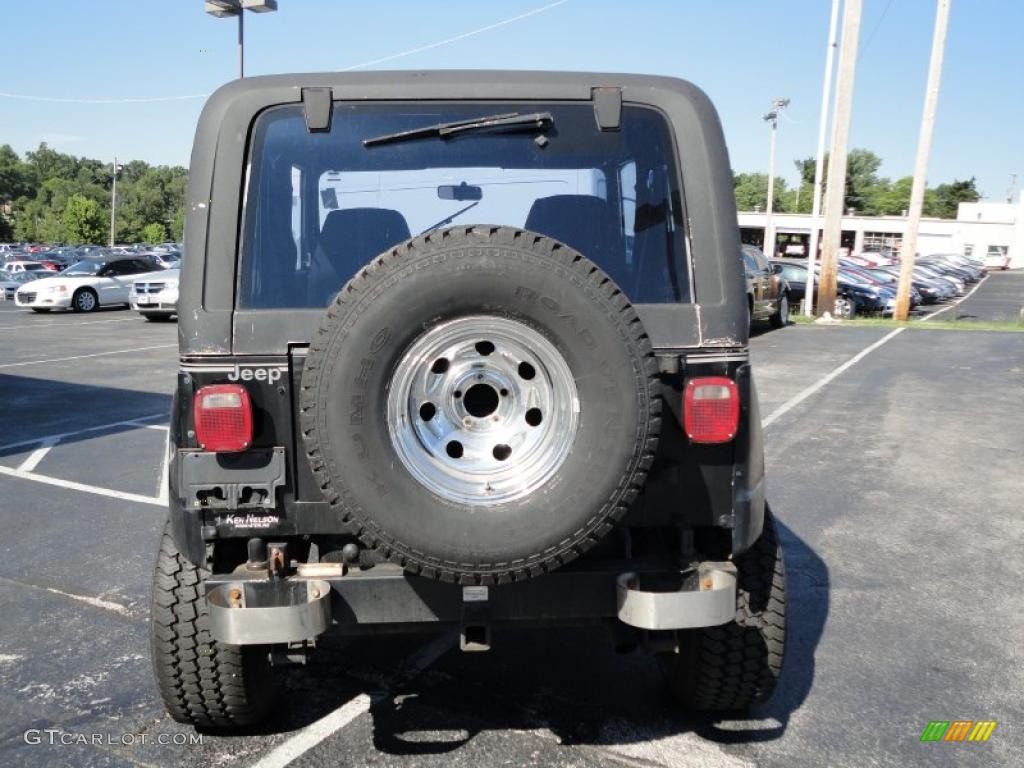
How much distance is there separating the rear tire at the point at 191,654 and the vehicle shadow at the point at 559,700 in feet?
1.68

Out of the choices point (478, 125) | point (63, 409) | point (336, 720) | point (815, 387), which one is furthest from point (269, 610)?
point (815, 387)

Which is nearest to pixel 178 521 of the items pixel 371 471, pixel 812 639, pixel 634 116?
pixel 371 471

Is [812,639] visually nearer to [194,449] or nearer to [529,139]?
[529,139]

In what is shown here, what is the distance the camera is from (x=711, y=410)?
8.54ft

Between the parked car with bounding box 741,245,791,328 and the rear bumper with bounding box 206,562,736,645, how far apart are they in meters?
14.6

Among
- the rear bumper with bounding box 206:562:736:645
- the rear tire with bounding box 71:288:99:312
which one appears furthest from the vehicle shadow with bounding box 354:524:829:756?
the rear tire with bounding box 71:288:99:312

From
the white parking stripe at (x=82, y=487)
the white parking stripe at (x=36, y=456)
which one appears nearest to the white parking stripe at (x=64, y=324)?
the white parking stripe at (x=36, y=456)

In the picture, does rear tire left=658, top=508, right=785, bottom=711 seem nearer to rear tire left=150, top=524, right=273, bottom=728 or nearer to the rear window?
the rear window

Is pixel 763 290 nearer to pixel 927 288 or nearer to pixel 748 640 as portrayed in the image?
pixel 748 640

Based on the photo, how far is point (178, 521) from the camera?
8.64 feet

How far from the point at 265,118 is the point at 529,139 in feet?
2.74

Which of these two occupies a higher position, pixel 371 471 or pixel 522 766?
pixel 371 471

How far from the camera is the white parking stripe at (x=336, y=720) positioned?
2.93 meters

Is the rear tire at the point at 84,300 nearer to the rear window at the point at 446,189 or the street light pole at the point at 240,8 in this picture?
the street light pole at the point at 240,8
